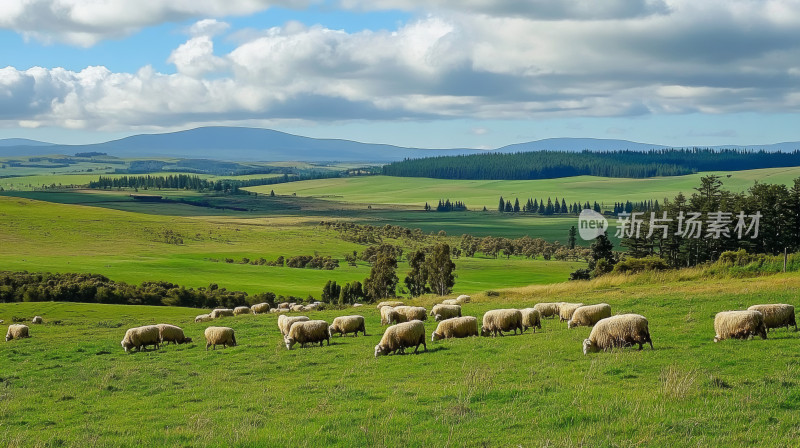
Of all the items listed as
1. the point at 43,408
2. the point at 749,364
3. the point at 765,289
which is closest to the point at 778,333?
the point at 749,364

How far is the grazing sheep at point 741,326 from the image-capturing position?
63.0 feet

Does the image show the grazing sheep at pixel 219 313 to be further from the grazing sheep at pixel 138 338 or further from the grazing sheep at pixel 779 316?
the grazing sheep at pixel 779 316

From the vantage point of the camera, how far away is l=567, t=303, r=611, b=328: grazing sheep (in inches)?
1001

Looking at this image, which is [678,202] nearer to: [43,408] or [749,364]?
[749,364]

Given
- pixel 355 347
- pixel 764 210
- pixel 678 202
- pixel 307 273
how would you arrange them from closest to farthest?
pixel 355 347 → pixel 764 210 → pixel 678 202 → pixel 307 273

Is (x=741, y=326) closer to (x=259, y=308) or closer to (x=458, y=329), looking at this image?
(x=458, y=329)

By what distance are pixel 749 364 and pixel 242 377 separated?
1332 centimetres

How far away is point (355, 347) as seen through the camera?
2398cm

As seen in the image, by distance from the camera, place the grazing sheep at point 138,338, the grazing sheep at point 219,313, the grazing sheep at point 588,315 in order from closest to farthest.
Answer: the grazing sheep at point 588,315 → the grazing sheep at point 138,338 → the grazing sheep at point 219,313

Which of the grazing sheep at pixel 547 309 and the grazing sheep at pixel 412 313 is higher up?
the grazing sheep at pixel 547 309

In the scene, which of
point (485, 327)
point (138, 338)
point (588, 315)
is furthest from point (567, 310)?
point (138, 338)

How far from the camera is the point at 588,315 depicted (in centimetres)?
2555

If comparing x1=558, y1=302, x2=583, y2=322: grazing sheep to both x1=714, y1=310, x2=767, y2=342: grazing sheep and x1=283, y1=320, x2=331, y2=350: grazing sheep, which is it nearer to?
x1=714, y1=310, x2=767, y2=342: grazing sheep

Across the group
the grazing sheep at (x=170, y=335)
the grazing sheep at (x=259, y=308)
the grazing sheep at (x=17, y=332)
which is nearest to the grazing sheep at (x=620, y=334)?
the grazing sheep at (x=170, y=335)
